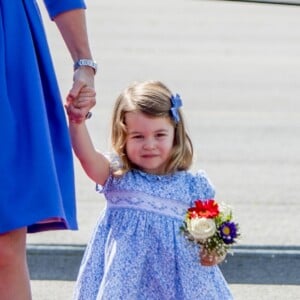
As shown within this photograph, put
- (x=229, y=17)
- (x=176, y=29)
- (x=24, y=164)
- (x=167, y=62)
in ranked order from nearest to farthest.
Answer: (x=24, y=164) → (x=167, y=62) → (x=176, y=29) → (x=229, y=17)

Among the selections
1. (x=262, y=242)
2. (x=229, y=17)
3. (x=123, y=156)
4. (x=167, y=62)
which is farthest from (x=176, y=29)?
(x=123, y=156)

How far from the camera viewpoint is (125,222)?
15.5ft

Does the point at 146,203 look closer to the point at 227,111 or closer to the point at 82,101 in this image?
the point at 82,101

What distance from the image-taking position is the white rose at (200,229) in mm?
4621

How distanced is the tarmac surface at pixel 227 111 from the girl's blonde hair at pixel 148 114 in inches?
60.8

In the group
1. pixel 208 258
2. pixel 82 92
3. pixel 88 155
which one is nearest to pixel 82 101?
pixel 82 92

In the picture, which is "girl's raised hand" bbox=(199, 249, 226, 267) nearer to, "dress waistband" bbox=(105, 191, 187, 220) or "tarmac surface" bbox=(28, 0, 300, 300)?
"dress waistband" bbox=(105, 191, 187, 220)

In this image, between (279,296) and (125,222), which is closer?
(125,222)

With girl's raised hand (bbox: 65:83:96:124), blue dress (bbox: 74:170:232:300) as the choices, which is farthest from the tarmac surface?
girl's raised hand (bbox: 65:83:96:124)

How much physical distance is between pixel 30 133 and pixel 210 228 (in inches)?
40.4

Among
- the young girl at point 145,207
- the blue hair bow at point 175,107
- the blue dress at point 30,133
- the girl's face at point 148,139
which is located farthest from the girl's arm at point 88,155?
the blue dress at point 30,133

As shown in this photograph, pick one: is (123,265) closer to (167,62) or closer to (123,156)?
(123,156)

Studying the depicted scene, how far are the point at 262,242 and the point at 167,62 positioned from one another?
29.3 ft

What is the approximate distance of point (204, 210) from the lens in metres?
4.69
